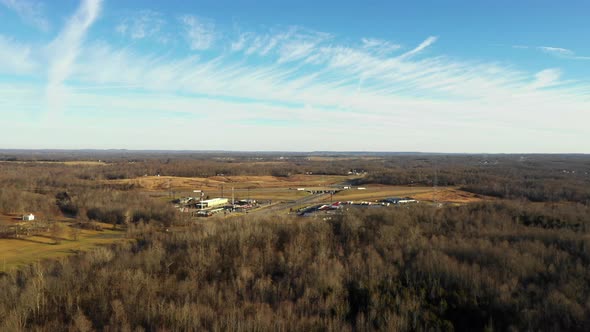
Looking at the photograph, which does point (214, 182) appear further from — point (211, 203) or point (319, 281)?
point (319, 281)

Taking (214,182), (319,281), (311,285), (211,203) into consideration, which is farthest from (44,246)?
(214,182)

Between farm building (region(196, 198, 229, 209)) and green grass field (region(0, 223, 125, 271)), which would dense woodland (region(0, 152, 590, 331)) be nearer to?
green grass field (region(0, 223, 125, 271))

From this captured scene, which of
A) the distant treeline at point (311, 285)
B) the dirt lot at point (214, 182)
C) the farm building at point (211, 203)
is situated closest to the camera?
the distant treeline at point (311, 285)

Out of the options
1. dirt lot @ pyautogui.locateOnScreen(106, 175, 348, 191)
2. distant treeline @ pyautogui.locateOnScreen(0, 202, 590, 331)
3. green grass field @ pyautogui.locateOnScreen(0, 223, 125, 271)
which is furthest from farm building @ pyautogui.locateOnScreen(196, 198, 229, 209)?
distant treeline @ pyautogui.locateOnScreen(0, 202, 590, 331)

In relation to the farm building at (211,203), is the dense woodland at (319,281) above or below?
above

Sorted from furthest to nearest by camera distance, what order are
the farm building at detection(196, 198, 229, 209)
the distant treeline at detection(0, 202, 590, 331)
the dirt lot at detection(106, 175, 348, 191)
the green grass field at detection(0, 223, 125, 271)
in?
1. the dirt lot at detection(106, 175, 348, 191)
2. the farm building at detection(196, 198, 229, 209)
3. the green grass field at detection(0, 223, 125, 271)
4. the distant treeline at detection(0, 202, 590, 331)

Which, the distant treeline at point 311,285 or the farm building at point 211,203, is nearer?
the distant treeline at point 311,285

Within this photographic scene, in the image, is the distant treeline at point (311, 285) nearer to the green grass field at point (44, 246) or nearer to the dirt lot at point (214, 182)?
the green grass field at point (44, 246)

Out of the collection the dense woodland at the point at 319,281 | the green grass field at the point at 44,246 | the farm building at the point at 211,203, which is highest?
the dense woodland at the point at 319,281

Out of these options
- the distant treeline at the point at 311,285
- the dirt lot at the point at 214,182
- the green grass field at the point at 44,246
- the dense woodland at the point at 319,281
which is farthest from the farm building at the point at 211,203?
the distant treeline at the point at 311,285
